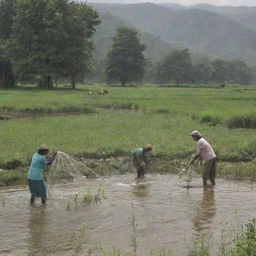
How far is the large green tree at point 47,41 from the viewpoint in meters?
53.5

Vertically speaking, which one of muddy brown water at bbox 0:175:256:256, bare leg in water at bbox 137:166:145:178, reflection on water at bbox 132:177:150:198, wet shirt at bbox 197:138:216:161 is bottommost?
reflection on water at bbox 132:177:150:198

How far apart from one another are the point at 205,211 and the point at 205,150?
2.74 m

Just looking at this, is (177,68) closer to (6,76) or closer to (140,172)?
(6,76)

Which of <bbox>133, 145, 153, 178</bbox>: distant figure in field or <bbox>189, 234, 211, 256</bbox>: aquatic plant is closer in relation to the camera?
<bbox>189, 234, 211, 256</bbox>: aquatic plant

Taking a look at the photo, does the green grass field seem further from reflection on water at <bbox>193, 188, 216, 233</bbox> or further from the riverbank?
reflection on water at <bbox>193, 188, 216, 233</bbox>

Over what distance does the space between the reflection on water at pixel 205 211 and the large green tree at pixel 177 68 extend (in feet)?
359

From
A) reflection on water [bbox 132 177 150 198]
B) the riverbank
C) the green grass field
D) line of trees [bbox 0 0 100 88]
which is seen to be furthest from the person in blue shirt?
line of trees [bbox 0 0 100 88]

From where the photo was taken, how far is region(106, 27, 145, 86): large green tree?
84812 millimetres

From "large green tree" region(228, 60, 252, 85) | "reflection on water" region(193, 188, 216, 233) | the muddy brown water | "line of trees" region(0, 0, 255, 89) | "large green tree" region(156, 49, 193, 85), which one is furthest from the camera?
"large green tree" region(228, 60, 252, 85)

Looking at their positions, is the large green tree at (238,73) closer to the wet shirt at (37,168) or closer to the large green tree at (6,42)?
the large green tree at (6,42)

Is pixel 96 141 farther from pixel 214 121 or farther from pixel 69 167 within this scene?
pixel 214 121

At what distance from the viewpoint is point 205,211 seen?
10547mm

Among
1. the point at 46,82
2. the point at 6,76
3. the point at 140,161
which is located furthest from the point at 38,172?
the point at 6,76

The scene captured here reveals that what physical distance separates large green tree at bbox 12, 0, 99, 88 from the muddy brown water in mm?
42147
